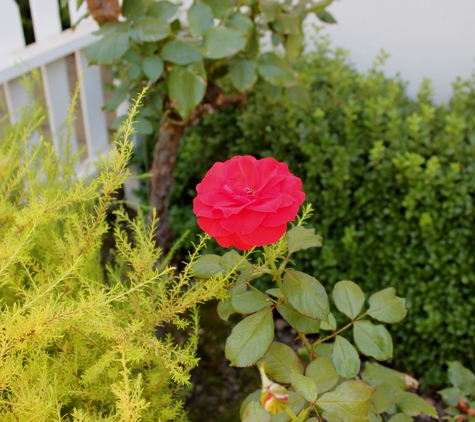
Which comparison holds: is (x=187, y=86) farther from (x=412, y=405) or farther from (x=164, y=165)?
(x=412, y=405)

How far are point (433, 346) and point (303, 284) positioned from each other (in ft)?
4.41

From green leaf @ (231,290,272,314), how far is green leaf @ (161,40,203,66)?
0.88 metres

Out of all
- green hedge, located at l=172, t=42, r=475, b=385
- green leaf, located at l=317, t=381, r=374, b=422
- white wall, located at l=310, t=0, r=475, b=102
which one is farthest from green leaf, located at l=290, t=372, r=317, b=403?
white wall, located at l=310, t=0, r=475, b=102

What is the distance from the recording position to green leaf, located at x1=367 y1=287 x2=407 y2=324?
3.31 feet

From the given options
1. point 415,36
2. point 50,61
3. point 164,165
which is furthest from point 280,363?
point 415,36

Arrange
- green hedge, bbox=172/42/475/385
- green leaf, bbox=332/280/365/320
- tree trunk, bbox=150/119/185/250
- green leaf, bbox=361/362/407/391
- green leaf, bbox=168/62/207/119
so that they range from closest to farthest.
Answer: green leaf, bbox=332/280/365/320 < green leaf, bbox=361/362/407/391 < green leaf, bbox=168/62/207/119 < green hedge, bbox=172/42/475/385 < tree trunk, bbox=150/119/185/250

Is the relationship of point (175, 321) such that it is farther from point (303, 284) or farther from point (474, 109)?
point (474, 109)

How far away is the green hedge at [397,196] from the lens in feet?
5.76

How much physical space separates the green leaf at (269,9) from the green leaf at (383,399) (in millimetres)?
1205

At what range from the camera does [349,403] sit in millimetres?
792

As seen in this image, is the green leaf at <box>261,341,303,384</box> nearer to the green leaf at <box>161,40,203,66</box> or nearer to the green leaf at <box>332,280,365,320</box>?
the green leaf at <box>332,280,365,320</box>

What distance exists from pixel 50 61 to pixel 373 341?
2.08 m

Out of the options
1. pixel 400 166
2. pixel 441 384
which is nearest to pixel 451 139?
pixel 400 166

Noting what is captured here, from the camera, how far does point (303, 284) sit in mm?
866
